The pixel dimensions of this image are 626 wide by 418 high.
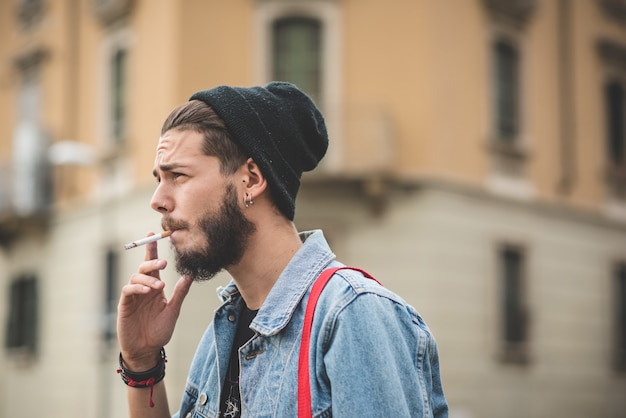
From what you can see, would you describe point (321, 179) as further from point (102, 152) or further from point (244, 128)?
point (244, 128)

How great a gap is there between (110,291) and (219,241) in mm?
19470

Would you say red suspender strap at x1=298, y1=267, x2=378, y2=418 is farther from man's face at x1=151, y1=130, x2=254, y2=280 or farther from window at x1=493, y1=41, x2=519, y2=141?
window at x1=493, y1=41, x2=519, y2=141

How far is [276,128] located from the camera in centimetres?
268

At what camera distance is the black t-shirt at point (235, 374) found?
272 centimetres

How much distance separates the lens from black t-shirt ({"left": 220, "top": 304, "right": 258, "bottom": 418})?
2725 mm

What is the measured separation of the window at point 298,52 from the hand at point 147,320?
16551 mm

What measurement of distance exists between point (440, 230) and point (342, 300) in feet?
55.0

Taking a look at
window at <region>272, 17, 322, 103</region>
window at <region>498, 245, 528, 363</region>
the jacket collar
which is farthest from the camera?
window at <region>498, 245, 528, 363</region>

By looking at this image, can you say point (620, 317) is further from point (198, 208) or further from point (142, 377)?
point (198, 208)

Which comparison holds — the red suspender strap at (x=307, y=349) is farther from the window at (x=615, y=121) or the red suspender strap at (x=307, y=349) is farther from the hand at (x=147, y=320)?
the window at (x=615, y=121)

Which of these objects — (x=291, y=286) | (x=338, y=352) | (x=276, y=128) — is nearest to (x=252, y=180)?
(x=276, y=128)

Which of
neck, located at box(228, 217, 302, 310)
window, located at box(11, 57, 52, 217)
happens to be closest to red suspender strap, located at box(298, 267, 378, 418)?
neck, located at box(228, 217, 302, 310)

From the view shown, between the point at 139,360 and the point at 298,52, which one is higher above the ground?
the point at 298,52

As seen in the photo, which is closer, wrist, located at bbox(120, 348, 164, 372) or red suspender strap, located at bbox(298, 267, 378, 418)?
red suspender strap, located at bbox(298, 267, 378, 418)
